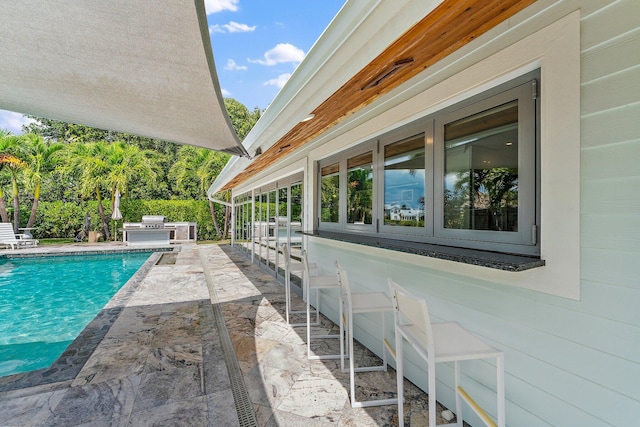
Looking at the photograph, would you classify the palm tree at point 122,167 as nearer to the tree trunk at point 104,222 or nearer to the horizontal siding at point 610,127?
the tree trunk at point 104,222

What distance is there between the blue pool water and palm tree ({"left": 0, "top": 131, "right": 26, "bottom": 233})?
16.8 ft

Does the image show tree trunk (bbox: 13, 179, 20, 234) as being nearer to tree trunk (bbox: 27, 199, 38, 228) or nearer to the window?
tree trunk (bbox: 27, 199, 38, 228)

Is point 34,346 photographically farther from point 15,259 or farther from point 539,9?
point 15,259

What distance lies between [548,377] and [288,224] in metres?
5.38

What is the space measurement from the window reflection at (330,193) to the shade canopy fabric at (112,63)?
1.69 meters

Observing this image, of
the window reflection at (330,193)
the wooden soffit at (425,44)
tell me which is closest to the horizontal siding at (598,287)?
the wooden soffit at (425,44)

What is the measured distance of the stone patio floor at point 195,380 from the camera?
2.38 metres

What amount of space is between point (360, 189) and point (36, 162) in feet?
56.6

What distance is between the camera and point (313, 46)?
6.82ft

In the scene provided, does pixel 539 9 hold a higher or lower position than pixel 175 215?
higher

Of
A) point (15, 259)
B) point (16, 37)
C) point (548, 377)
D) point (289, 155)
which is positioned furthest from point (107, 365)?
point (15, 259)

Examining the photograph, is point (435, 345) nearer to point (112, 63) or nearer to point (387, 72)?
point (387, 72)

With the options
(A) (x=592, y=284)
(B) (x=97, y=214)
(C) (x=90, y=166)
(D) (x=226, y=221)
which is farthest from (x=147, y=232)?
(A) (x=592, y=284)

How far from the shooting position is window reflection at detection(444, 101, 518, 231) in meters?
2.04
